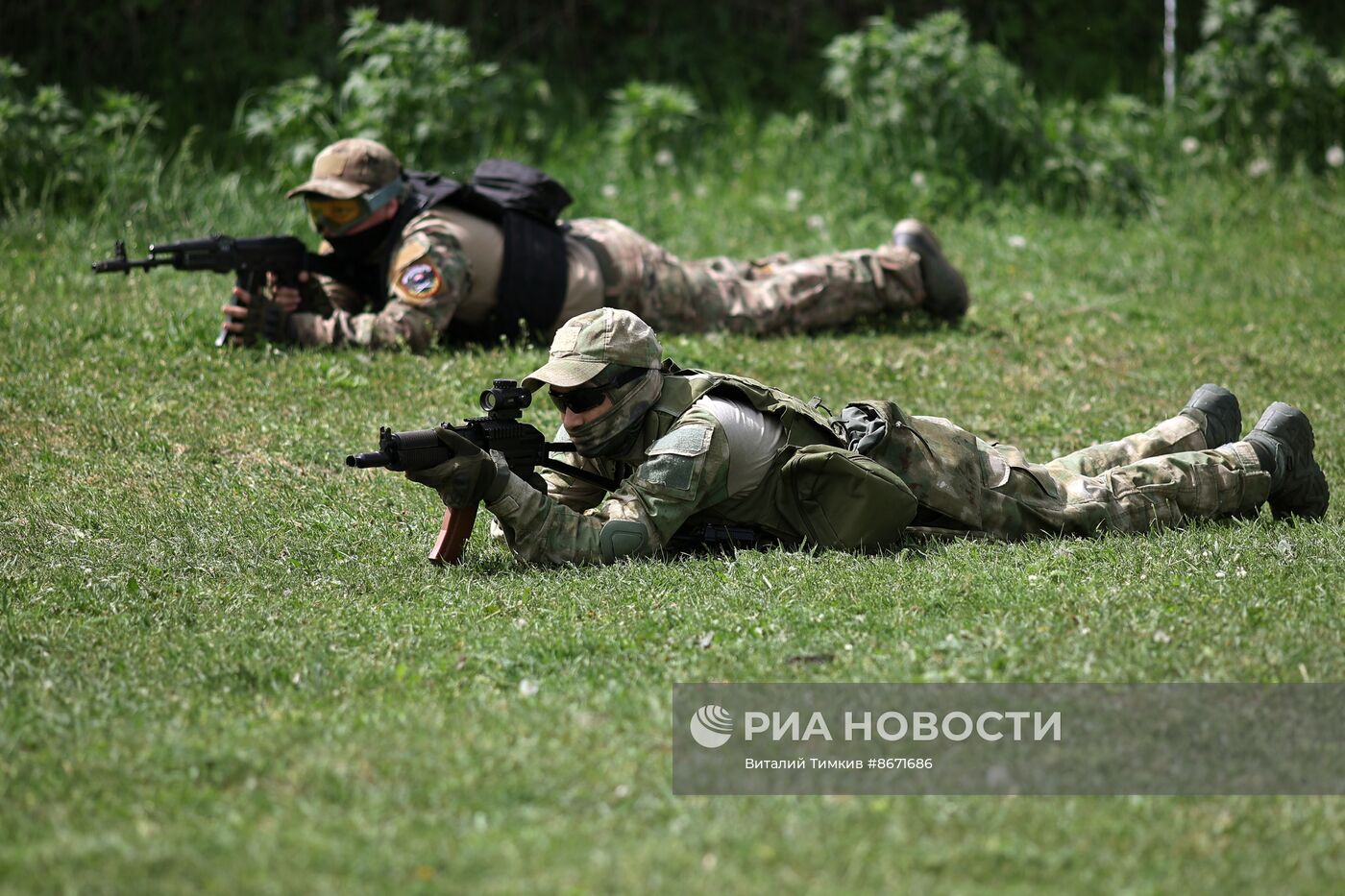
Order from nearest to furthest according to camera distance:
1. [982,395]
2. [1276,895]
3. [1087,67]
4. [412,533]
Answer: [1276,895], [412,533], [982,395], [1087,67]

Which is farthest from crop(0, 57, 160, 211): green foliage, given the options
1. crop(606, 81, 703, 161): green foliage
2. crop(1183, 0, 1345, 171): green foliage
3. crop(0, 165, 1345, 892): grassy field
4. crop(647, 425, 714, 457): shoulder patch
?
crop(1183, 0, 1345, 171): green foliage

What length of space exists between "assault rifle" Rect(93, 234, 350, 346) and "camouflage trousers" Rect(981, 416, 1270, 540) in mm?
4506

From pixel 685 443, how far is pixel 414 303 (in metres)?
3.63

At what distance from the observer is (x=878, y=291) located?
9.52 metres

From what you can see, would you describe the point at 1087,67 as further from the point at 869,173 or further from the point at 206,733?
the point at 206,733

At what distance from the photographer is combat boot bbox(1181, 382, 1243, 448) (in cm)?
627

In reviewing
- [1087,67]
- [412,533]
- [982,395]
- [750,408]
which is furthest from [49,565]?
[1087,67]

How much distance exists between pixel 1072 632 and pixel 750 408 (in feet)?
4.90

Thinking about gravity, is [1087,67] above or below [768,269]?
above

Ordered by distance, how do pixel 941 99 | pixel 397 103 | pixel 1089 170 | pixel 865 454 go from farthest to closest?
pixel 1089 170 → pixel 941 99 → pixel 397 103 → pixel 865 454

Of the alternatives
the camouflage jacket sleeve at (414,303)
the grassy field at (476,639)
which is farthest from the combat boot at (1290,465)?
the camouflage jacket sleeve at (414,303)

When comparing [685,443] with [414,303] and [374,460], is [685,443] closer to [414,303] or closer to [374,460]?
[374,460]

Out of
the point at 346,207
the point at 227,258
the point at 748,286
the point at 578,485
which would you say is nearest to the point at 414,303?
the point at 346,207

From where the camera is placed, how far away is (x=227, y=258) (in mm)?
8305
